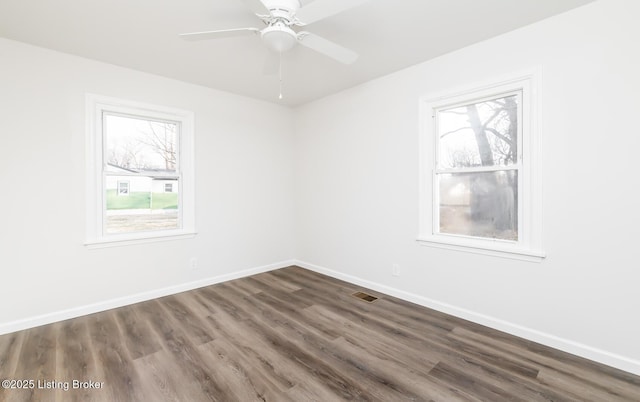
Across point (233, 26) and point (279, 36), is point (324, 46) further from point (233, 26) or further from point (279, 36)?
point (233, 26)

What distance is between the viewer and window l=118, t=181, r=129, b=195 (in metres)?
3.15

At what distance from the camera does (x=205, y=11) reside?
2117 millimetres

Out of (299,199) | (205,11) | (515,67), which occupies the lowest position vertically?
(299,199)

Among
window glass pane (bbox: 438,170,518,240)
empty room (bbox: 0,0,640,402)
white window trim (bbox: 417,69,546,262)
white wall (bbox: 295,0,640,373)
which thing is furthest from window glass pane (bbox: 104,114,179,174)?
window glass pane (bbox: 438,170,518,240)

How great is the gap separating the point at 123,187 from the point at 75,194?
44cm

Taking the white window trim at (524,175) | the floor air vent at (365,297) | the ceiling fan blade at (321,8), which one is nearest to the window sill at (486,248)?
the white window trim at (524,175)

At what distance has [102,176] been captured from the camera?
9.82 feet

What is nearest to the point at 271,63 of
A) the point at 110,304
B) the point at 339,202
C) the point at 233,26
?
the point at 233,26

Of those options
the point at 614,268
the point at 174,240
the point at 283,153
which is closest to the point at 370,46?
the point at 283,153

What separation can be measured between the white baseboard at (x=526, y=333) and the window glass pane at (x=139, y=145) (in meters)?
2.98

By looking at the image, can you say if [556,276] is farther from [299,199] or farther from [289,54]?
[299,199]

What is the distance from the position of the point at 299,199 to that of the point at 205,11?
294 cm

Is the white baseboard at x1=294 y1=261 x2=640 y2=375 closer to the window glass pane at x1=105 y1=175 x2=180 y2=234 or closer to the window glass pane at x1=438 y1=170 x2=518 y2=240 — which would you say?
the window glass pane at x1=438 y1=170 x2=518 y2=240

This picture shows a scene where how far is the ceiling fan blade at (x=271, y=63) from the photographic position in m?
2.79
